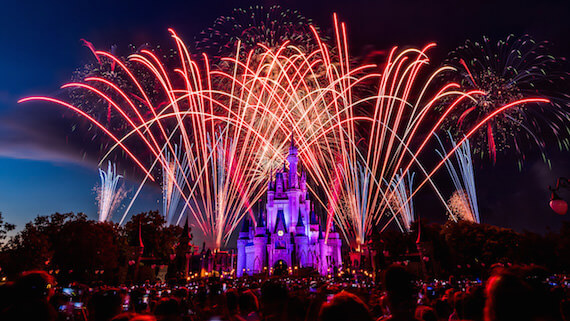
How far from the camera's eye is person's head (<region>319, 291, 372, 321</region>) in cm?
354

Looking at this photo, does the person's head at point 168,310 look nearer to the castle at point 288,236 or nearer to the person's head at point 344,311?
the person's head at point 344,311

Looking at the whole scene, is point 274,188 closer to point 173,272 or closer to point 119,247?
point 173,272

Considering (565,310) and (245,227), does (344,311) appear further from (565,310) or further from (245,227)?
(245,227)

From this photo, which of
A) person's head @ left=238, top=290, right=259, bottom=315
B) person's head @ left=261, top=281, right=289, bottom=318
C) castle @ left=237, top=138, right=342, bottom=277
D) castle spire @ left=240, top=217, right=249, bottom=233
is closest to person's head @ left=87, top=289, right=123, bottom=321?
person's head @ left=238, top=290, right=259, bottom=315

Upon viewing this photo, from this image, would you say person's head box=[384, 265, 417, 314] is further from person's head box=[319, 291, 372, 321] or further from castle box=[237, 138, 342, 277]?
castle box=[237, 138, 342, 277]

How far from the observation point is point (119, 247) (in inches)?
2366

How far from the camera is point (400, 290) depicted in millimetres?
4105

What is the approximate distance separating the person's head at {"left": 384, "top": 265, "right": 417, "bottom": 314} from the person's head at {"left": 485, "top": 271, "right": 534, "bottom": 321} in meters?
1.08

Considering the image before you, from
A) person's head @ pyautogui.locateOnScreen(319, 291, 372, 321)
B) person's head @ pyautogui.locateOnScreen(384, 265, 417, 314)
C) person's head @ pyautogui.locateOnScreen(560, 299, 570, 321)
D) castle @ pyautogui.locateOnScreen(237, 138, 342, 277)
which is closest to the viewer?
person's head @ pyautogui.locateOnScreen(319, 291, 372, 321)

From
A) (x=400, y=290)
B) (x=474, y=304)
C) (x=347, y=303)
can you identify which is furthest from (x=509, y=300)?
(x=474, y=304)

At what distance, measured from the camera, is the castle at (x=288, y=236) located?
3302 inches

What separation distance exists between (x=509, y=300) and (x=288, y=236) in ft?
280

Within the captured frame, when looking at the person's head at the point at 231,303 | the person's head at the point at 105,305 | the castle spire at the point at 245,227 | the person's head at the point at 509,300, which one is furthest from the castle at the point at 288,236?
the person's head at the point at 509,300

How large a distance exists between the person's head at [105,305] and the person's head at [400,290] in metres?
4.13
